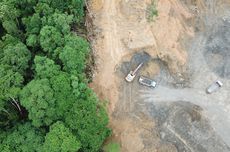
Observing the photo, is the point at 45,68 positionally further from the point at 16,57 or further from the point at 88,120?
the point at 88,120

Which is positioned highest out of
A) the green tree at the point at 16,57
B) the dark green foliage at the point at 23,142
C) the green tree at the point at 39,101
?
the green tree at the point at 16,57

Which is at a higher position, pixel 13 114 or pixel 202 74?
pixel 13 114

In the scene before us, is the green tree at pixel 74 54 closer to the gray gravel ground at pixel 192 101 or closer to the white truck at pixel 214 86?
the gray gravel ground at pixel 192 101

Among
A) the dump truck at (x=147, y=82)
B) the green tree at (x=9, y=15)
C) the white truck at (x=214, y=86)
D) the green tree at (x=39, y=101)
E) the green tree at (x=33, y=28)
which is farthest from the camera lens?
the white truck at (x=214, y=86)

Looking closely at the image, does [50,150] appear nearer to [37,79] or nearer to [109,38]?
[37,79]

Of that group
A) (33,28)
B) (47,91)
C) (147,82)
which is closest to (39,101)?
(47,91)

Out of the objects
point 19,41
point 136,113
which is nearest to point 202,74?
point 136,113

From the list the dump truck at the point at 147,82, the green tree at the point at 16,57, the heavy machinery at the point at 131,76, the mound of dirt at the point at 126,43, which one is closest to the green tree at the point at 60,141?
the green tree at the point at 16,57
